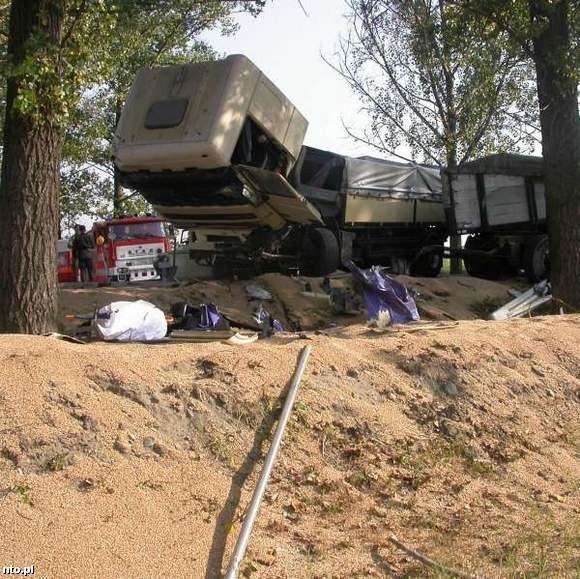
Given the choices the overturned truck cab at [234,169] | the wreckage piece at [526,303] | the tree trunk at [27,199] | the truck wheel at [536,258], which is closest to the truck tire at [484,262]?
the truck wheel at [536,258]

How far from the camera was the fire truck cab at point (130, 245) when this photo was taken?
20203mm

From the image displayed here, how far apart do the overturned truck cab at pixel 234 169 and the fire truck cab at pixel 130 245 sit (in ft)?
19.3

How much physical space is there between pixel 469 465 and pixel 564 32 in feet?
25.0

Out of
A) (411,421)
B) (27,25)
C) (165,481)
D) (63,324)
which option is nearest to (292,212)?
(63,324)

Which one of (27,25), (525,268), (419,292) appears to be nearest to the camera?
(27,25)

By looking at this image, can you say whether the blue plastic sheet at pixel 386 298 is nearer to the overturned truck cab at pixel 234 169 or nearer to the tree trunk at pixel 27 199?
the overturned truck cab at pixel 234 169

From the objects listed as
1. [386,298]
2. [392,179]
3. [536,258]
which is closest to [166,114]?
[386,298]

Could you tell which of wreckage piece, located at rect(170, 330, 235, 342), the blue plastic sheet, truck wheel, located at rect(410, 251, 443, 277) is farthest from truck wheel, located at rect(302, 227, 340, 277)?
wreckage piece, located at rect(170, 330, 235, 342)

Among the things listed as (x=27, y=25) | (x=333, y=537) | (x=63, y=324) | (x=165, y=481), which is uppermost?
(x=27, y=25)

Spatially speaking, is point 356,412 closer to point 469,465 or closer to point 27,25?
point 469,465

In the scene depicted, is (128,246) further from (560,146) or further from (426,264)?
(560,146)

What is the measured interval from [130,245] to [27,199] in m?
12.6

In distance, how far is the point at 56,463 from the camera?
4.75m

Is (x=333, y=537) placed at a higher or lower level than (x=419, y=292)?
lower
